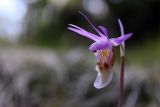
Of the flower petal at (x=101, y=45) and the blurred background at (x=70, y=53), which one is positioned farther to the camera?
the blurred background at (x=70, y=53)

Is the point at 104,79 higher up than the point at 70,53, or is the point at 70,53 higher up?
the point at 70,53

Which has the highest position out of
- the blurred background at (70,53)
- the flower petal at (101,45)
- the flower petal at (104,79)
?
the blurred background at (70,53)

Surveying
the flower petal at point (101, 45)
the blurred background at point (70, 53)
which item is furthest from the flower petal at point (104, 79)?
the blurred background at point (70, 53)

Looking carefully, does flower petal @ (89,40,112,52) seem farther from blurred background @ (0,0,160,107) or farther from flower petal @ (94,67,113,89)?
blurred background @ (0,0,160,107)

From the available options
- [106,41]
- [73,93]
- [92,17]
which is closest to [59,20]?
[92,17]

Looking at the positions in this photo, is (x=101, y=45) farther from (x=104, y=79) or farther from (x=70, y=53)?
(x=70, y=53)

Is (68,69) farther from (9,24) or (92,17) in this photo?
(9,24)

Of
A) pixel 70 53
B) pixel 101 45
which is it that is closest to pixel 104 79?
pixel 101 45

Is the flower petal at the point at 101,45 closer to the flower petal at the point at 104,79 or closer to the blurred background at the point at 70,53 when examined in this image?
the flower petal at the point at 104,79
